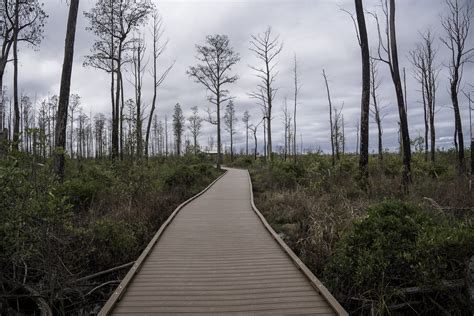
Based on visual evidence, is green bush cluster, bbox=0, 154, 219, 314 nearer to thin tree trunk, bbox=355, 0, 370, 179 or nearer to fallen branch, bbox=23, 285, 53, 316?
fallen branch, bbox=23, 285, 53, 316

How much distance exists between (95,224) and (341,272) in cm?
471

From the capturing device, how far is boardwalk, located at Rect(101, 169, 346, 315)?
363cm

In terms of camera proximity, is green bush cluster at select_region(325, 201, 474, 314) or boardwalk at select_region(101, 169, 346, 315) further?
green bush cluster at select_region(325, 201, 474, 314)

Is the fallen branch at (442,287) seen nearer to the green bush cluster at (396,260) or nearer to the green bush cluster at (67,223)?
the green bush cluster at (396,260)

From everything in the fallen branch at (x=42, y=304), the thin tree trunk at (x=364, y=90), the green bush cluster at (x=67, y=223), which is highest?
the thin tree trunk at (x=364, y=90)

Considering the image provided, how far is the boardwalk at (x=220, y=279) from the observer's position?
363cm

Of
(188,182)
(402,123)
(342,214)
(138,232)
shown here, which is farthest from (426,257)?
(188,182)

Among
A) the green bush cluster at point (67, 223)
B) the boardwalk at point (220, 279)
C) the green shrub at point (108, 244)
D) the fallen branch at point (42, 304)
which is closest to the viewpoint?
the boardwalk at point (220, 279)

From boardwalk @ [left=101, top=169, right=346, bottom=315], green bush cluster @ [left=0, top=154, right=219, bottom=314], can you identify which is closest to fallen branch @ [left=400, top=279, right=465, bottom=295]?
boardwalk @ [left=101, top=169, right=346, bottom=315]

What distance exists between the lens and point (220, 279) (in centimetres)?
443

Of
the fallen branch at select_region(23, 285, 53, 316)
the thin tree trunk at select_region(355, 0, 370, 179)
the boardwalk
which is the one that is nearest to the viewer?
the boardwalk

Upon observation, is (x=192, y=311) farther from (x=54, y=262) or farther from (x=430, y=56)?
(x=430, y=56)

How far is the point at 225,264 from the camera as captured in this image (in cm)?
502

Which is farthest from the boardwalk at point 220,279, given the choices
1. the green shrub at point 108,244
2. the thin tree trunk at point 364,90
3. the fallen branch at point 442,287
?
the thin tree trunk at point 364,90
